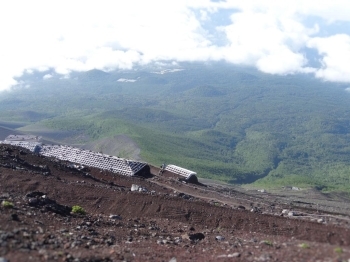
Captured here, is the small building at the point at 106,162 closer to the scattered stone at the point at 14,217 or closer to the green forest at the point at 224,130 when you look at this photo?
the scattered stone at the point at 14,217

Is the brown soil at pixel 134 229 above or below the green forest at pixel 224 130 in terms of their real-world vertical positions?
below

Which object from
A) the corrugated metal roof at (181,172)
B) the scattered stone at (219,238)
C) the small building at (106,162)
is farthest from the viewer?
the corrugated metal roof at (181,172)

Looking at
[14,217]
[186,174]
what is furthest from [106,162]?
[14,217]

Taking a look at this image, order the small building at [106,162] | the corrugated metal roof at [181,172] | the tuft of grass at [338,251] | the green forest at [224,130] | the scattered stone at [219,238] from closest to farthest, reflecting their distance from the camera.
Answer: the tuft of grass at [338,251] < the scattered stone at [219,238] < the small building at [106,162] < the corrugated metal roof at [181,172] < the green forest at [224,130]

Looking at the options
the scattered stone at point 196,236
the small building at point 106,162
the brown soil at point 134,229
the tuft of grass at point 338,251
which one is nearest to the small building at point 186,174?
the small building at point 106,162

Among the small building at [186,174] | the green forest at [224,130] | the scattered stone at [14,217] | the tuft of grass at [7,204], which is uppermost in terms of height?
the green forest at [224,130]

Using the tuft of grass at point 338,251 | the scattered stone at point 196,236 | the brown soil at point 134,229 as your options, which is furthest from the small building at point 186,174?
the tuft of grass at point 338,251

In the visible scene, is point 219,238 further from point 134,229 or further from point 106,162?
point 106,162

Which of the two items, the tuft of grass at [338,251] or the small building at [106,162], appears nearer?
the tuft of grass at [338,251]

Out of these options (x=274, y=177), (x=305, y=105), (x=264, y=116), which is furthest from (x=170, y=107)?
(x=274, y=177)
